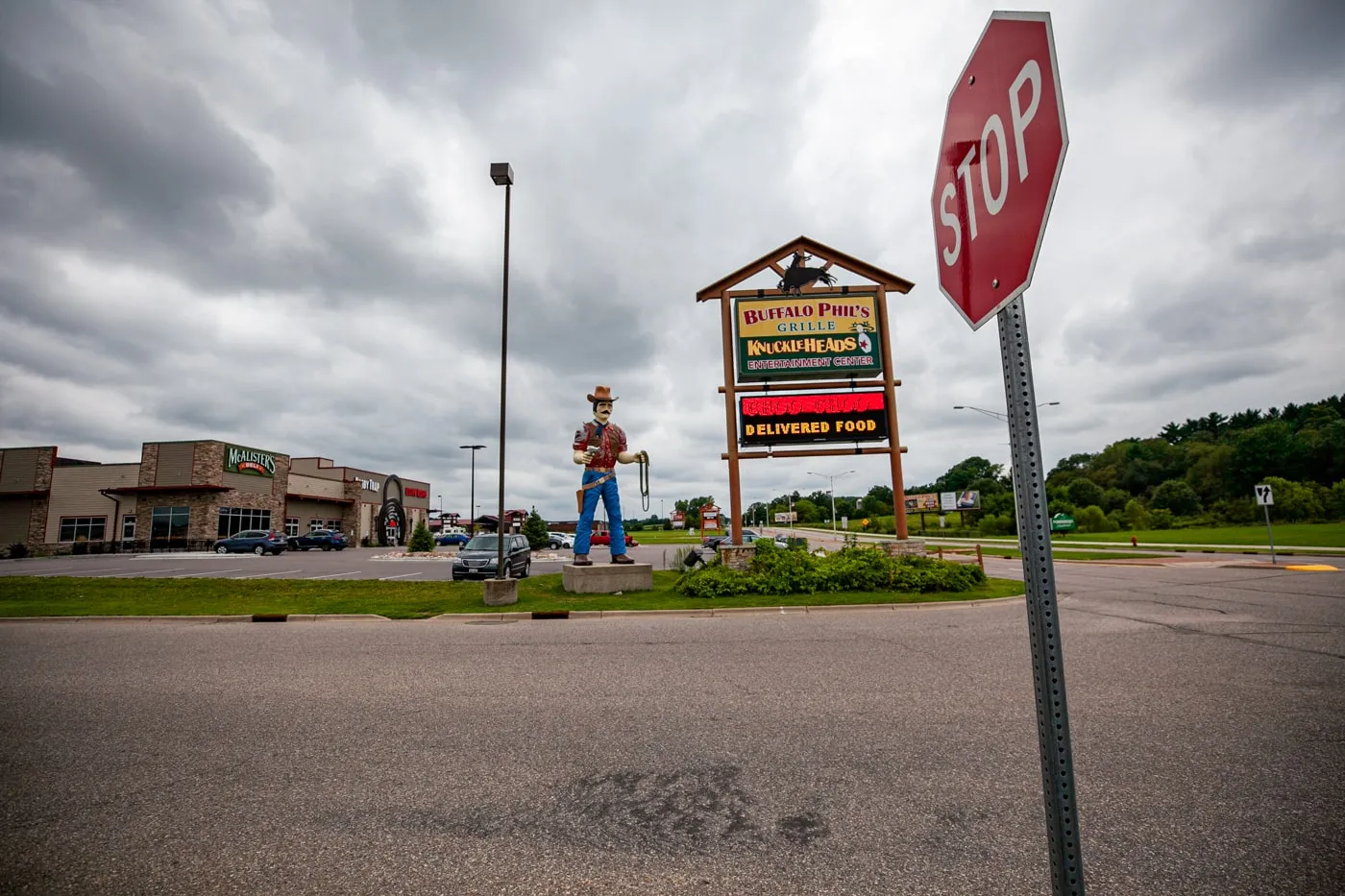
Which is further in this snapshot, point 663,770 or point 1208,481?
point 1208,481

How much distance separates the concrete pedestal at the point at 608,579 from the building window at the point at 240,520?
42.3m

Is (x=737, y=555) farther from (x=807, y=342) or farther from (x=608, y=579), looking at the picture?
(x=807, y=342)

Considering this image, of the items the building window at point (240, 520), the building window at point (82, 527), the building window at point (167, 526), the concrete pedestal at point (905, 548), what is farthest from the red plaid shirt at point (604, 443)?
the building window at point (82, 527)

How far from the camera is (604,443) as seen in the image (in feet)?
49.4

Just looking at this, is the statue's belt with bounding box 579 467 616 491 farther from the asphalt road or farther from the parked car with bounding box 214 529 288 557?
the parked car with bounding box 214 529 288 557

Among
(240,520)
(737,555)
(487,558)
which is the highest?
(240,520)

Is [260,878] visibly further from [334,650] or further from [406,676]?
[334,650]

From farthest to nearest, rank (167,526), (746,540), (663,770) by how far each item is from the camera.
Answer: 1. (167,526)
2. (746,540)
3. (663,770)

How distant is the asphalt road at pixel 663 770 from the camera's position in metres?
2.69

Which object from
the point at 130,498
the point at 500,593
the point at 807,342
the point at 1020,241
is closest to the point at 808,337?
the point at 807,342

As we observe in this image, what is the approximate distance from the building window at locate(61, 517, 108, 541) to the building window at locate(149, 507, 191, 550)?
4.08 meters

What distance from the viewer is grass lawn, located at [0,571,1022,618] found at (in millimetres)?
11438

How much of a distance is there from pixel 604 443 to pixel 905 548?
322 inches

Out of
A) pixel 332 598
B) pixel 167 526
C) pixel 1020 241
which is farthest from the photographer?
pixel 167 526
